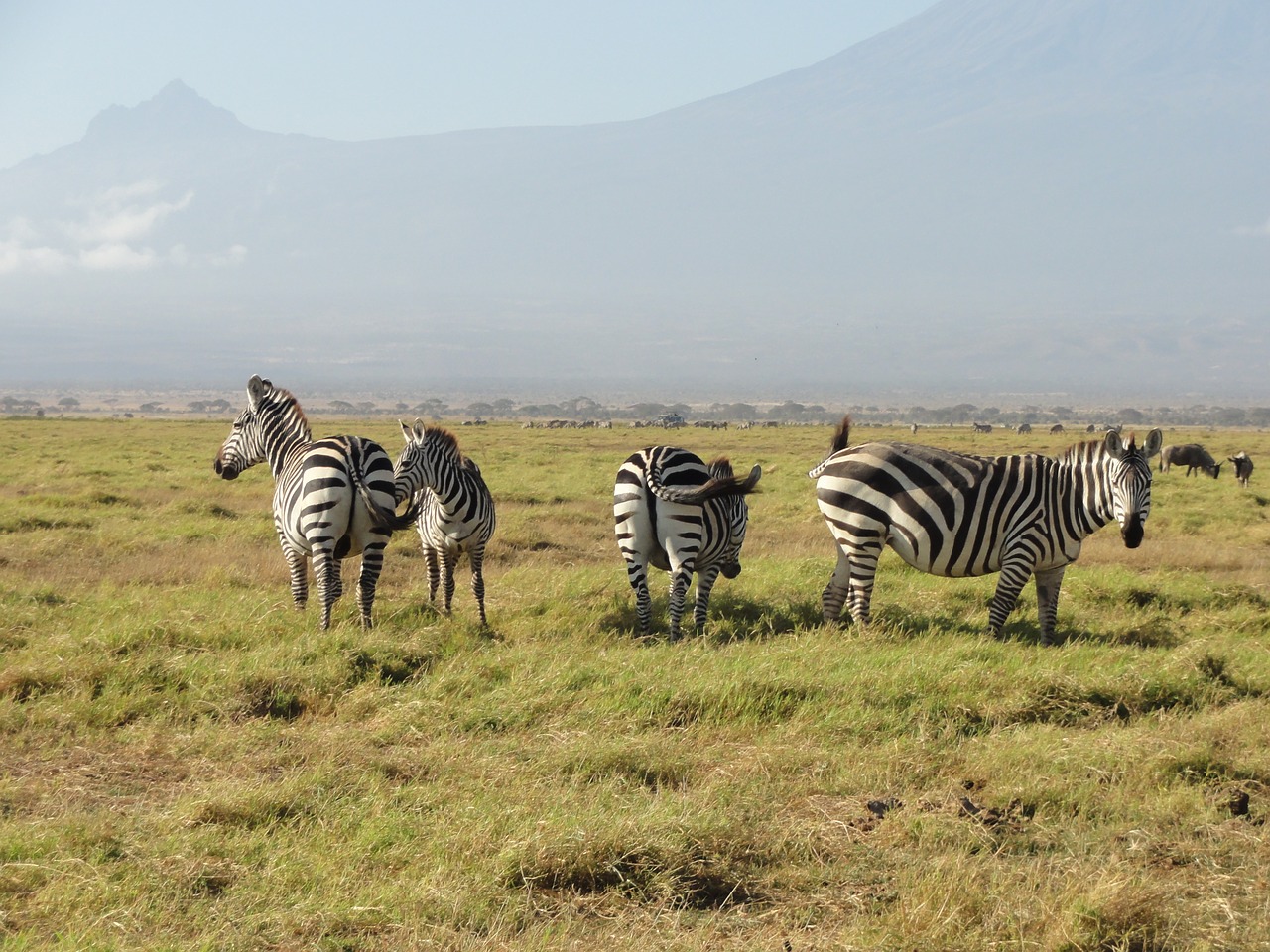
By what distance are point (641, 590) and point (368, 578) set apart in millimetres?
2507

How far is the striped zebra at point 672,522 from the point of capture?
971 cm

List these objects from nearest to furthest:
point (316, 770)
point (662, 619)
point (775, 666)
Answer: point (316, 770)
point (775, 666)
point (662, 619)

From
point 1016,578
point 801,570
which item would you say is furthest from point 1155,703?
point 801,570

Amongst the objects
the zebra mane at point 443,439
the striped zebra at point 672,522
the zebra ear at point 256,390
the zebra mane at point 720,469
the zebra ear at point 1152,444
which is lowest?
the striped zebra at point 672,522

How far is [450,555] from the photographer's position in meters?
10.8

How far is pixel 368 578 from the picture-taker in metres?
9.68

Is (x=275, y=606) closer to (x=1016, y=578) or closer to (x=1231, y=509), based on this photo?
(x=1016, y=578)

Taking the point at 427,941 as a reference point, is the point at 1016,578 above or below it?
above

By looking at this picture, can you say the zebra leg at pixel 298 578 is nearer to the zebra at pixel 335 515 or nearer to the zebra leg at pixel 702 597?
the zebra at pixel 335 515

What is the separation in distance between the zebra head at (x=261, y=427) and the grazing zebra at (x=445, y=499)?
1.49m

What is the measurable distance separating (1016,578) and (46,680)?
7.97 metres

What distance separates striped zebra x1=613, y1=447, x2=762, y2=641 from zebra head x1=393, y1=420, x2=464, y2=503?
169 cm

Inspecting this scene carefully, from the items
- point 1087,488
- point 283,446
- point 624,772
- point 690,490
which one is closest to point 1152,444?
point 1087,488

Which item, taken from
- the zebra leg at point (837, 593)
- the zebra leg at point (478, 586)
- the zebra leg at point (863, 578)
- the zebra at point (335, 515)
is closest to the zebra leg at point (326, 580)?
the zebra at point (335, 515)
